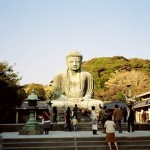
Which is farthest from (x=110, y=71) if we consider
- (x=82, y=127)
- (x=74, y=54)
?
(x=82, y=127)

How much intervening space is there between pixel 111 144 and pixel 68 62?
43.8 feet

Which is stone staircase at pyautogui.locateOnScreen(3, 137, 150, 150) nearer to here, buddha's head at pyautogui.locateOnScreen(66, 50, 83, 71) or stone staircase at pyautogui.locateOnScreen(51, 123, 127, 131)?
stone staircase at pyautogui.locateOnScreen(51, 123, 127, 131)

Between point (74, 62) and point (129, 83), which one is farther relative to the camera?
point (129, 83)

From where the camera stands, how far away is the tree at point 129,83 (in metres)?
63.7

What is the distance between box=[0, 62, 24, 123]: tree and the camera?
118 ft

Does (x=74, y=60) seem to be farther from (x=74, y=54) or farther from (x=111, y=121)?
(x=111, y=121)

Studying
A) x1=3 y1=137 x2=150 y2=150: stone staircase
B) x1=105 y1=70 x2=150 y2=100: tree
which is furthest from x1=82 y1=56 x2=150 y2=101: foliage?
x1=3 y1=137 x2=150 y2=150: stone staircase

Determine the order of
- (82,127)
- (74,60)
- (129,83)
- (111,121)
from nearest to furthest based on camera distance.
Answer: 1. (111,121)
2. (82,127)
3. (74,60)
4. (129,83)

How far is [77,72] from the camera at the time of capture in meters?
27.3

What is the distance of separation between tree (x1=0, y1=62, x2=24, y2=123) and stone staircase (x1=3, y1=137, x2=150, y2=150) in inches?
824

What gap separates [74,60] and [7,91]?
40.0 feet

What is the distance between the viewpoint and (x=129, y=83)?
64.6m

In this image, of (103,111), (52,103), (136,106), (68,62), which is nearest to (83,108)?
(52,103)

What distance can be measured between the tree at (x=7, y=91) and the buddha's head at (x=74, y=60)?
11366 millimetres
